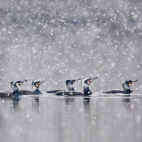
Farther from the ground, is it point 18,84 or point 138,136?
point 18,84

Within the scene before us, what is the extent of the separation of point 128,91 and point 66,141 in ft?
89.0

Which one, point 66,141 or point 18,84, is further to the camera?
point 18,84

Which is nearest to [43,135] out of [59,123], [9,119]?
[59,123]

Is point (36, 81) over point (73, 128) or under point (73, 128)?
over

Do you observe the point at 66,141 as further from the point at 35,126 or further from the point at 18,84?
the point at 18,84

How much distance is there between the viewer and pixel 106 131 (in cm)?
963

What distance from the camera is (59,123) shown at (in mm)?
11180

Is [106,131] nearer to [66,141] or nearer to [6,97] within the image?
[66,141]

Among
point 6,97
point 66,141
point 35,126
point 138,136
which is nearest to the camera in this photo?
point 66,141

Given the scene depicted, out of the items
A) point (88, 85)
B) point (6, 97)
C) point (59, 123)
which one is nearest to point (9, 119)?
point (59, 123)

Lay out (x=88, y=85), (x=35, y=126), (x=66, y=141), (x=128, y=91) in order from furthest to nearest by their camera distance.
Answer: (x=128, y=91)
(x=88, y=85)
(x=35, y=126)
(x=66, y=141)

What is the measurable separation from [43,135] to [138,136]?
174 cm

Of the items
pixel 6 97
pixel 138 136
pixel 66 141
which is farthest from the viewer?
pixel 6 97

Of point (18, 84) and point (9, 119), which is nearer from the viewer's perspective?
point (9, 119)
